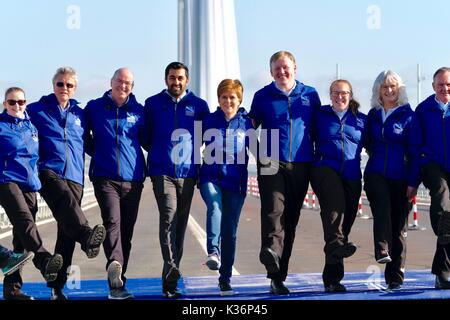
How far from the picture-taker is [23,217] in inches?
280

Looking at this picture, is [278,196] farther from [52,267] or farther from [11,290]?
[11,290]

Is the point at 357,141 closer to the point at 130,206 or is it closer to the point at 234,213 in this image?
the point at 234,213

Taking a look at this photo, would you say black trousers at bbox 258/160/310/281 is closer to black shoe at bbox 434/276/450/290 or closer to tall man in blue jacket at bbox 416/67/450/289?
tall man in blue jacket at bbox 416/67/450/289

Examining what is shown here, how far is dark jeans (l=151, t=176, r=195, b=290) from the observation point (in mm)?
7355

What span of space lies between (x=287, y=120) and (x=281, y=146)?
254 mm

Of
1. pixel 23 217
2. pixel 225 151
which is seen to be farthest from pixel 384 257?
pixel 23 217

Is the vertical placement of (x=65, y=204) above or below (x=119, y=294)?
above

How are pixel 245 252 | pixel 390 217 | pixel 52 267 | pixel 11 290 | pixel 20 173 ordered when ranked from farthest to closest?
pixel 245 252 → pixel 390 217 → pixel 11 290 → pixel 20 173 → pixel 52 267

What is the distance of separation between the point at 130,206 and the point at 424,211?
25.1 m

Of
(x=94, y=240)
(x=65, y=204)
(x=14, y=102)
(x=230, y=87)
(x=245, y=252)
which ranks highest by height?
(x=230, y=87)

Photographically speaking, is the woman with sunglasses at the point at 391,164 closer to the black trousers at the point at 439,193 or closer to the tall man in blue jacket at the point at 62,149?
the black trousers at the point at 439,193

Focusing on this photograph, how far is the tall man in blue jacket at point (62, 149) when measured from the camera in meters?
7.26

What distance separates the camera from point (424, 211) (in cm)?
3105

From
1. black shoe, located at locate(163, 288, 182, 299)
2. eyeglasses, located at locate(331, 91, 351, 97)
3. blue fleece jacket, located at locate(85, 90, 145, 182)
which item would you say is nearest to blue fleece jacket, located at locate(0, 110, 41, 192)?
blue fleece jacket, located at locate(85, 90, 145, 182)
